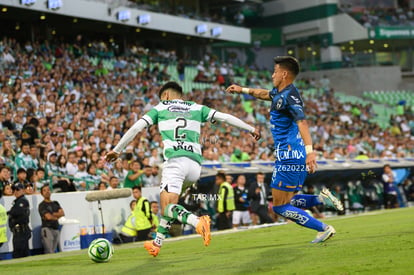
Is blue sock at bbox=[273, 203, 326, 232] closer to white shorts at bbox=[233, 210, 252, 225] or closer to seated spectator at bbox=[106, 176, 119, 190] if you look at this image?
seated spectator at bbox=[106, 176, 119, 190]

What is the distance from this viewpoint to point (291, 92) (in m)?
10.1

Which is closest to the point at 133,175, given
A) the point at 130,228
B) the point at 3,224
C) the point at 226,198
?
the point at 130,228

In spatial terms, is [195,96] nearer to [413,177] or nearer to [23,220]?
[413,177]

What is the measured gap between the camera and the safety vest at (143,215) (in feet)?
58.9

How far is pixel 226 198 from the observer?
20328mm

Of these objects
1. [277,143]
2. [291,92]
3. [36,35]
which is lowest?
[277,143]

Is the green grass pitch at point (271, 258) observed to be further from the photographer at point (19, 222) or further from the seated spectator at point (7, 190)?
the seated spectator at point (7, 190)

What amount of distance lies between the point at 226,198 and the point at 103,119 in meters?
6.52

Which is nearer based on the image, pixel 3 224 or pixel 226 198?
pixel 3 224

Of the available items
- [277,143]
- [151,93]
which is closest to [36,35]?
[151,93]

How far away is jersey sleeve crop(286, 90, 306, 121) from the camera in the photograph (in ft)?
32.3

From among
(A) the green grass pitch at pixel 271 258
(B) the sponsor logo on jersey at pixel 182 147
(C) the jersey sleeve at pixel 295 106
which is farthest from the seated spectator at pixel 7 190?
(C) the jersey sleeve at pixel 295 106

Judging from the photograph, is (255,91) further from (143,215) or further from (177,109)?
(143,215)

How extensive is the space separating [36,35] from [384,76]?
30497 mm
